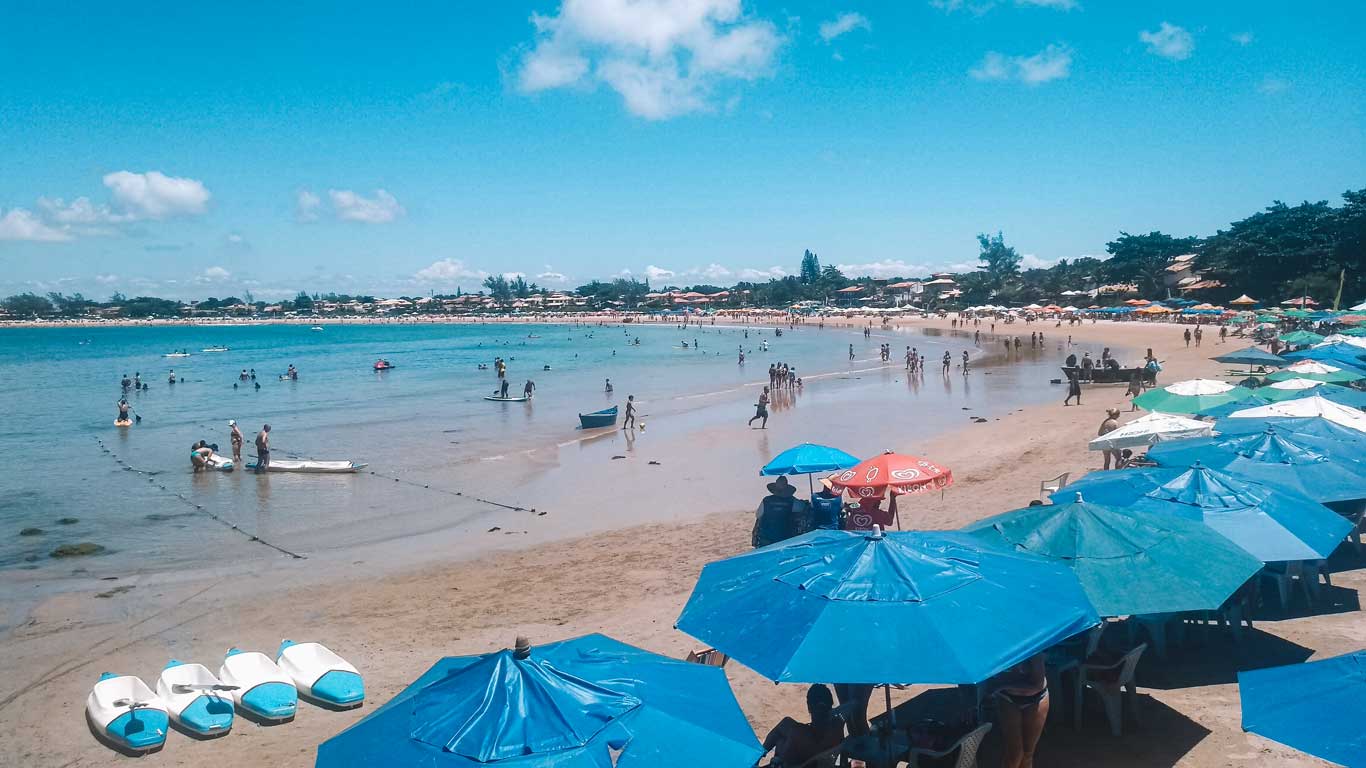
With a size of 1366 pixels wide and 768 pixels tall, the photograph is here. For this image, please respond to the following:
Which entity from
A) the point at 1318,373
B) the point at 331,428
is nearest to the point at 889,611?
the point at 1318,373

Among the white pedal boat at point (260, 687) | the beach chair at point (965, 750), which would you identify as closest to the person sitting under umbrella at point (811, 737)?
the beach chair at point (965, 750)

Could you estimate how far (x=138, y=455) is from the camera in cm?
2566

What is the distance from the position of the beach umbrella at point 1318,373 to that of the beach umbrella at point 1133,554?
44.8 ft

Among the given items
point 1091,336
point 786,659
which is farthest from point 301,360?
point 786,659

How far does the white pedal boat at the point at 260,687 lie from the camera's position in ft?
25.1

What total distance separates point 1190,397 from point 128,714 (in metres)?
15.1

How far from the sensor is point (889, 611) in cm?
416

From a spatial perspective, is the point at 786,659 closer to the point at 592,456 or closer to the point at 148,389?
the point at 592,456

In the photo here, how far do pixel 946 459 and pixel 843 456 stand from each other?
9.53m

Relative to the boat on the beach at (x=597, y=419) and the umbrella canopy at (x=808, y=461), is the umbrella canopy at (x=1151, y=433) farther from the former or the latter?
the boat on the beach at (x=597, y=419)

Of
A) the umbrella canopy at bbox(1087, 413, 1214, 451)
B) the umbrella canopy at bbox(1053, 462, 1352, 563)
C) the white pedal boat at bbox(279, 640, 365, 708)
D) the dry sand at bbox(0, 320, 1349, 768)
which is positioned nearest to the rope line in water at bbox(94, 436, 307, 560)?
the dry sand at bbox(0, 320, 1349, 768)

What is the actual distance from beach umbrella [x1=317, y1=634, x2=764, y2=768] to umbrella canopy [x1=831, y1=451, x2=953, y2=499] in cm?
562

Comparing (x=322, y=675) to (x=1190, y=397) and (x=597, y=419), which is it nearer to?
(x=1190, y=397)

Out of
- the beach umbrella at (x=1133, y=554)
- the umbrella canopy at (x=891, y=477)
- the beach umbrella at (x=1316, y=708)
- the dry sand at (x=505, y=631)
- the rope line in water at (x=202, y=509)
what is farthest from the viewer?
the rope line in water at (x=202, y=509)
